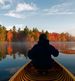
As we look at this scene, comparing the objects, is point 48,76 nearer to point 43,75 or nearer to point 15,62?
point 43,75

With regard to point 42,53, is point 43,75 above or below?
below

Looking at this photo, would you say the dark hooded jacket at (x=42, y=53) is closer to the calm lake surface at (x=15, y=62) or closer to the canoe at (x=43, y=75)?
the canoe at (x=43, y=75)

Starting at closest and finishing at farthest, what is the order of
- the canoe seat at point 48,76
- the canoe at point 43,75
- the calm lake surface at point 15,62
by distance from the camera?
the canoe at point 43,75
the canoe seat at point 48,76
the calm lake surface at point 15,62

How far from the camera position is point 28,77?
43.7 feet

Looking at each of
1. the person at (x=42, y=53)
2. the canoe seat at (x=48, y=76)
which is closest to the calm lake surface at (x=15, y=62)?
the canoe seat at (x=48, y=76)

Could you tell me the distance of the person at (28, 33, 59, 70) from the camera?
11.9m

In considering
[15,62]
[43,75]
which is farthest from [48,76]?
[15,62]

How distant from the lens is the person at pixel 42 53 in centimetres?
1195

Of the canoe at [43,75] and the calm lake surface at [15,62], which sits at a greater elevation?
the canoe at [43,75]

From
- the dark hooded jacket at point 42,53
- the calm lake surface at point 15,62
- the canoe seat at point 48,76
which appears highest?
the dark hooded jacket at point 42,53

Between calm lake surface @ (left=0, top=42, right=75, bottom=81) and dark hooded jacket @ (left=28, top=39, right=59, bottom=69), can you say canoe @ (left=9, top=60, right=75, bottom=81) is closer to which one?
dark hooded jacket @ (left=28, top=39, right=59, bottom=69)

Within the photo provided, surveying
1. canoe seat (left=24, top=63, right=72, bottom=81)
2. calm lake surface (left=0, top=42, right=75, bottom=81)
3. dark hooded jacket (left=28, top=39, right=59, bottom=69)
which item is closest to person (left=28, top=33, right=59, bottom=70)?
dark hooded jacket (left=28, top=39, right=59, bottom=69)

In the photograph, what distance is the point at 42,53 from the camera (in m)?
12.3

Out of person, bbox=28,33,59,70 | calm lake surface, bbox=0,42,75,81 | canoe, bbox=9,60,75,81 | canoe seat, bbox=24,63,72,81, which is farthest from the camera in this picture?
calm lake surface, bbox=0,42,75,81
